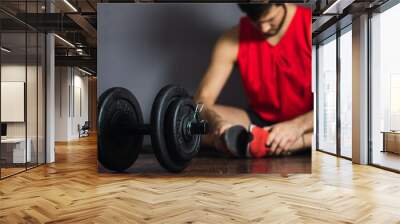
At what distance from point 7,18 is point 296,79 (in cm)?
452

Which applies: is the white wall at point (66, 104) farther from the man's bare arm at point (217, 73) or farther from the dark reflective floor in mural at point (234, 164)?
the man's bare arm at point (217, 73)

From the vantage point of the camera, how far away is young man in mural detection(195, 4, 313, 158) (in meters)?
5.97

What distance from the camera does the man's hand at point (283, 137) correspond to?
599cm

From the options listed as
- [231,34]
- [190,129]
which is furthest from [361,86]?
[190,129]

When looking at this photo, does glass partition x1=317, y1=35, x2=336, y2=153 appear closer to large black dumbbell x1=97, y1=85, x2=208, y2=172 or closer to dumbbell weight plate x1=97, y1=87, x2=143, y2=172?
large black dumbbell x1=97, y1=85, x2=208, y2=172

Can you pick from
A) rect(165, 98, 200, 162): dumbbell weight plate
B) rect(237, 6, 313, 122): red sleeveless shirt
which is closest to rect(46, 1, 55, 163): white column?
rect(165, 98, 200, 162): dumbbell weight plate

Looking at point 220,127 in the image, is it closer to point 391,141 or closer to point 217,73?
point 217,73

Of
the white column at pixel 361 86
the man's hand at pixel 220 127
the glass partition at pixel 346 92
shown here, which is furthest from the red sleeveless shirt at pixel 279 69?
the glass partition at pixel 346 92

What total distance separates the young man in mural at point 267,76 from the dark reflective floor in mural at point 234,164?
4.6 inches

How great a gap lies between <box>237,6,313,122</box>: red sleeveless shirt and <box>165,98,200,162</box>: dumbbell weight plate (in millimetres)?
955

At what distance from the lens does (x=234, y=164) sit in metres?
5.99

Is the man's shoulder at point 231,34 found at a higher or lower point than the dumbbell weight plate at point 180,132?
higher

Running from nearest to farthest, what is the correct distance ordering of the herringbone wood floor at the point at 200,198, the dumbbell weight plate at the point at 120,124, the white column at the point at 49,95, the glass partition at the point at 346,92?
the herringbone wood floor at the point at 200,198 < the dumbbell weight plate at the point at 120,124 < the white column at the point at 49,95 < the glass partition at the point at 346,92

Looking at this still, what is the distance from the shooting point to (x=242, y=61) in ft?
19.7
